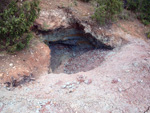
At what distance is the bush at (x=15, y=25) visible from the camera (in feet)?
12.2

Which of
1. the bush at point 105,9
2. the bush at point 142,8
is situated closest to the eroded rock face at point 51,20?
the bush at point 105,9

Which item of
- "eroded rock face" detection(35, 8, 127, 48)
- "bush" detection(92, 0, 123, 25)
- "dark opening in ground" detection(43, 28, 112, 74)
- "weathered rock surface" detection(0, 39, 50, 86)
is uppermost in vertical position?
"bush" detection(92, 0, 123, 25)

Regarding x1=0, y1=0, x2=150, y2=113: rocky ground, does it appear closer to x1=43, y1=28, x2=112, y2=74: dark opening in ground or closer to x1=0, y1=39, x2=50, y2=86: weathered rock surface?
x1=0, y1=39, x2=50, y2=86: weathered rock surface

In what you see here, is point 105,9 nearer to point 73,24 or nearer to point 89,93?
point 73,24

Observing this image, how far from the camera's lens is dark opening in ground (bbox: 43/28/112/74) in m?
6.50

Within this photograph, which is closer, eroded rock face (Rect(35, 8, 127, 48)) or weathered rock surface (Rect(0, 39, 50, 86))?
weathered rock surface (Rect(0, 39, 50, 86))

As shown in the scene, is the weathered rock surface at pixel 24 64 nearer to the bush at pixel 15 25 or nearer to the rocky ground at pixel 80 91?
the rocky ground at pixel 80 91

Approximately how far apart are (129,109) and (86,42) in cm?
502

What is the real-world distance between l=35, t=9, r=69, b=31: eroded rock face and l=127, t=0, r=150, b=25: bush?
4.32 meters

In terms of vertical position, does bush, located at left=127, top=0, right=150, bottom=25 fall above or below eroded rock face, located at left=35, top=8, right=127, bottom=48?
above

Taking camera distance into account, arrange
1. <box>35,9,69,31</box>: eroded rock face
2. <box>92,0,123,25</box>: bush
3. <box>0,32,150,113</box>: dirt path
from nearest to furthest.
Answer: <box>0,32,150,113</box>: dirt path < <box>35,9,69,31</box>: eroded rock face < <box>92,0,123,25</box>: bush

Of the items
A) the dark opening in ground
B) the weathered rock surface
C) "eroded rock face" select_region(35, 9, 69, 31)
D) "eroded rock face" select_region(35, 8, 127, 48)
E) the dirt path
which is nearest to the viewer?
the dirt path

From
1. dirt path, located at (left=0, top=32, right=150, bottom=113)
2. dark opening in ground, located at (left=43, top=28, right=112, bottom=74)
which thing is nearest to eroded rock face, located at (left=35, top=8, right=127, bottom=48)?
dark opening in ground, located at (left=43, top=28, right=112, bottom=74)

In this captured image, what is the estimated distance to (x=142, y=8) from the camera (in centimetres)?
752
